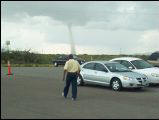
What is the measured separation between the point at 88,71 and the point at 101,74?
1.01 metres

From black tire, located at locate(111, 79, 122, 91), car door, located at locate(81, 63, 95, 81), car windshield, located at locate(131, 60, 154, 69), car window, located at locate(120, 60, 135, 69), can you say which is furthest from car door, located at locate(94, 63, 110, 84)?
car windshield, located at locate(131, 60, 154, 69)

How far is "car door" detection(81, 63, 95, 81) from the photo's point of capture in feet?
64.6

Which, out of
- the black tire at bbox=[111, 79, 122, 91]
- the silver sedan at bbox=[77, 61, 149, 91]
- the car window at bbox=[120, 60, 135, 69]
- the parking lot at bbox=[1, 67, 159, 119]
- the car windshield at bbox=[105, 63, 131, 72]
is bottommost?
the parking lot at bbox=[1, 67, 159, 119]

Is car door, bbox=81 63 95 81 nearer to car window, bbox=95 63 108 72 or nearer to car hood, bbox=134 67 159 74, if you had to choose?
car window, bbox=95 63 108 72

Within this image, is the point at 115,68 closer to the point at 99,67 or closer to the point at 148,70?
the point at 99,67

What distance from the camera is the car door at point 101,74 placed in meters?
18.9

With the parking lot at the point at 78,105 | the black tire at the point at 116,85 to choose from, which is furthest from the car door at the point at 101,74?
the parking lot at the point at 78,105

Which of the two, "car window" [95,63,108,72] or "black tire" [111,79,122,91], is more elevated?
"car window" [95,63,108,72]

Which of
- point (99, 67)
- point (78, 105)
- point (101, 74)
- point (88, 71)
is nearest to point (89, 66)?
point (88, 71)

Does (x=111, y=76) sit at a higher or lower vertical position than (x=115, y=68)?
lower

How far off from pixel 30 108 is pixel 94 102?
2773 millimetres

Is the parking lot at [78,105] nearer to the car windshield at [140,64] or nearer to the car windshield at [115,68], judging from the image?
the car windshield at [115,68]

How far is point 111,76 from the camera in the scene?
18656mm

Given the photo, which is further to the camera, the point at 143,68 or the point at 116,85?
the point at 143,68
